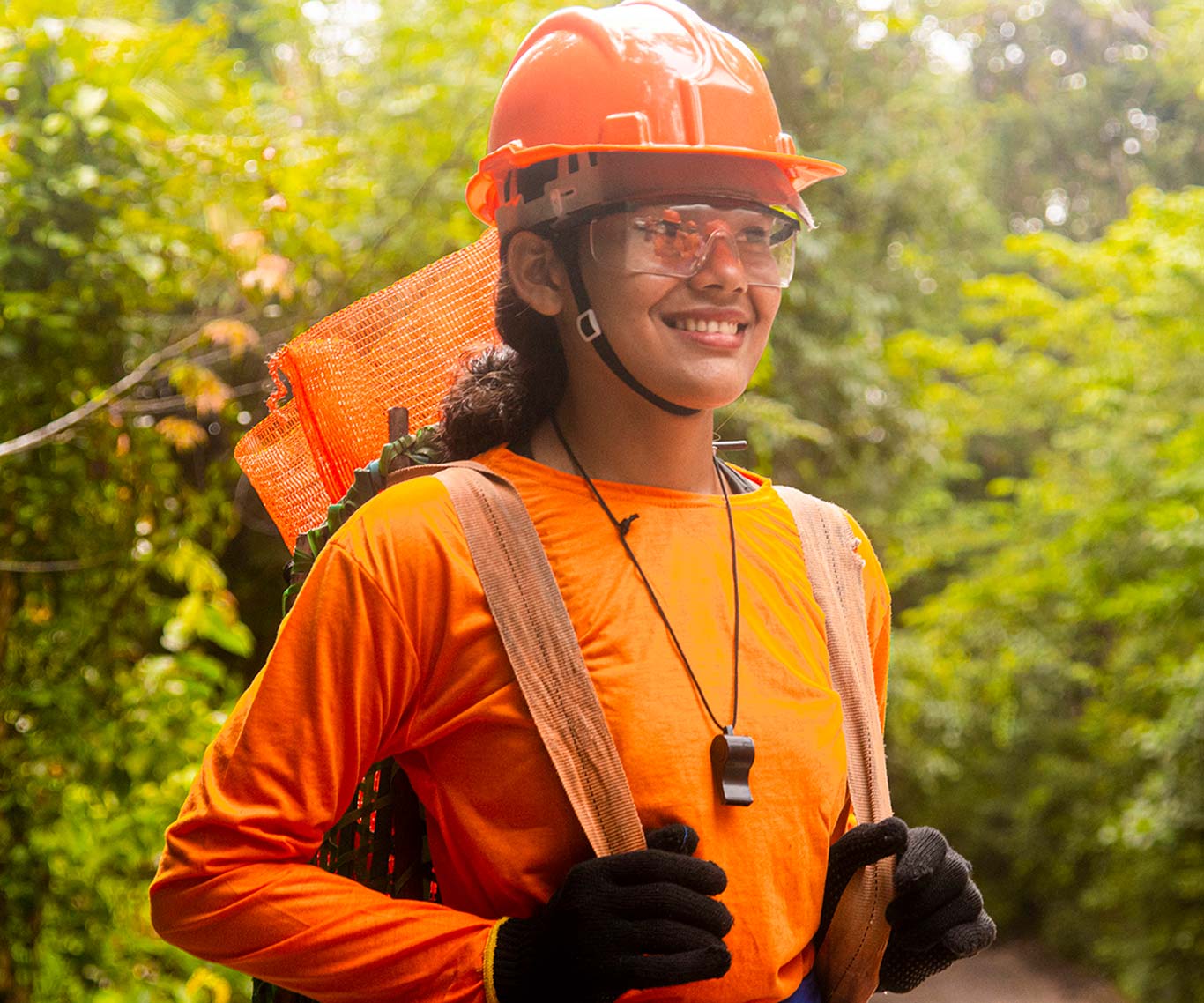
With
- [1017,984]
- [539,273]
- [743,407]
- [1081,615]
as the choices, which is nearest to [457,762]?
[539,273]

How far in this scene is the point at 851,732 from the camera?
167 centimetres

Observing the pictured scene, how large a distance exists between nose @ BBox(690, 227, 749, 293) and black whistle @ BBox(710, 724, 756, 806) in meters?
0.54

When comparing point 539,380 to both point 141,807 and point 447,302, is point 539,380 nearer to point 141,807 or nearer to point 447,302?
point 447,302

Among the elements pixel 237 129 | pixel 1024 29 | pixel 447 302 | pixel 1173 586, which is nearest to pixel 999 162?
pixel 1024 29

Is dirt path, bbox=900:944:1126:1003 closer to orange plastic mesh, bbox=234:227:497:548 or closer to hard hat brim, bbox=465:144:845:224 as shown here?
orange plastic mesh, bbox=234:227:497:548

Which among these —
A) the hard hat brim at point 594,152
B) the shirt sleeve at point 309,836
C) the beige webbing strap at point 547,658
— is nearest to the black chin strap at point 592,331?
the hard hat brim at point 594,152

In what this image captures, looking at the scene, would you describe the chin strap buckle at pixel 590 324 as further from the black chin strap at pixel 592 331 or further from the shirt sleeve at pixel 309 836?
the shirt sleeve at pixel 309 836

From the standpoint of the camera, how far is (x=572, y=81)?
1624 millimetres

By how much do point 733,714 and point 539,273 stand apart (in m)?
0.61

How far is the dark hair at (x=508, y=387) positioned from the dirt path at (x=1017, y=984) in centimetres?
877

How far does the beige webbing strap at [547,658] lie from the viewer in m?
1.42

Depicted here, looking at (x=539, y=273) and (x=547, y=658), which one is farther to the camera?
(x=539, y=273)

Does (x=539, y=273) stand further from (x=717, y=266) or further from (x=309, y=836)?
(x=309, y=836)

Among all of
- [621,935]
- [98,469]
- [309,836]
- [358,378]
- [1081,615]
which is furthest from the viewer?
[1081,615]
